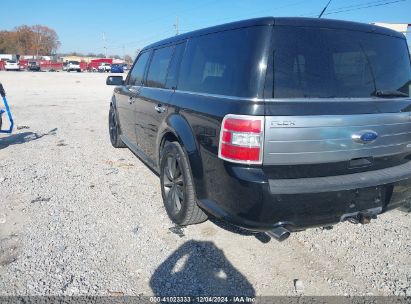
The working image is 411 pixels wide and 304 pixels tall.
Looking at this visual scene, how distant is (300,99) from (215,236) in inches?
67.6

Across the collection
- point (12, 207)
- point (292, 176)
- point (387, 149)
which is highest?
point (387, 149)

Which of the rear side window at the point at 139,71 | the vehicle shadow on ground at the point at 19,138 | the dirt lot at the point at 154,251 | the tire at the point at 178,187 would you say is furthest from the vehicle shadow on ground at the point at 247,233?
the vehicle shadow on ground at the point at 19,138

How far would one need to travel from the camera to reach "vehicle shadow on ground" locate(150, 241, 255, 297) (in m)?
2.62

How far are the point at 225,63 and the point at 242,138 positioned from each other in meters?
0.74

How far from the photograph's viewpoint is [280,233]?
243 cm

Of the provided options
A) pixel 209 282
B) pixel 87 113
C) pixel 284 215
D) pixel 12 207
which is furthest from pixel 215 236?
pixel 87 113

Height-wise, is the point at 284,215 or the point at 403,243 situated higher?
the point at 284,215

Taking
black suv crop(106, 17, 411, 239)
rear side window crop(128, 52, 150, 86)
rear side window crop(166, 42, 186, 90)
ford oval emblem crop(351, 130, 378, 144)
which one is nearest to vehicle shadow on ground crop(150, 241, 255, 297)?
black suv crop(106, 17, 411, 239)

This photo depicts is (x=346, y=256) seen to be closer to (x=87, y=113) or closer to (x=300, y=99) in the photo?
(x=300, y=99)

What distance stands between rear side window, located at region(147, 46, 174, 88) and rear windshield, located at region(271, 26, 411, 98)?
1932 mm

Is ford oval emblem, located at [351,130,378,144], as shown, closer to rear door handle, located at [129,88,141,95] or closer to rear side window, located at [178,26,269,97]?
rear side window, located at [178,26,269,97]

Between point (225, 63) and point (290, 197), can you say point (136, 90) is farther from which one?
point (290, 197)

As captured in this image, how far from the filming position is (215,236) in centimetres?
341

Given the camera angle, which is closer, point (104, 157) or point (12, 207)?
point (12, 207)
